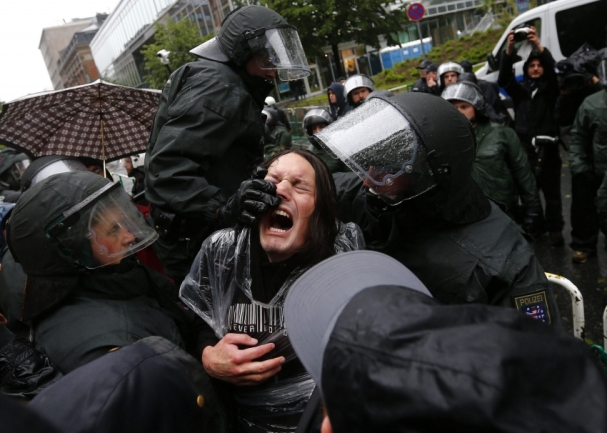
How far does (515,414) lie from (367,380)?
0.20m

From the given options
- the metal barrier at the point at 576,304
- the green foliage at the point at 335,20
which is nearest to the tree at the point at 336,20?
the green foliage at the point at 335,20

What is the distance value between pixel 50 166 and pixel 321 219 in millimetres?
2889

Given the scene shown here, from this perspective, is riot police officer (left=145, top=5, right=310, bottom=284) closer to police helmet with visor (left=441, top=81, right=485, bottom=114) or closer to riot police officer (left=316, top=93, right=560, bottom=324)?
riot police officer (left=316, top=93, right=560, bottom=324)

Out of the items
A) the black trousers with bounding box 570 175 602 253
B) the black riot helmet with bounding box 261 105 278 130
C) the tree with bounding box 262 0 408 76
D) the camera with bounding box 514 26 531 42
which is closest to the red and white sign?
the black riot helmet with bounding box 261 105 278 130

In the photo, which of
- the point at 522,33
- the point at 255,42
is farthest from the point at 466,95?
the point at 255,42

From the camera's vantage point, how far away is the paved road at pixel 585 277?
351 cm

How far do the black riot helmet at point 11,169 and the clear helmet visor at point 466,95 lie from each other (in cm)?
564

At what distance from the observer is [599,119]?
3.55m

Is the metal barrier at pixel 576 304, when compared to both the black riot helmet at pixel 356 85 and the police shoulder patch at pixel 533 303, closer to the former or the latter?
the police shoulder patch at pixel 533 303

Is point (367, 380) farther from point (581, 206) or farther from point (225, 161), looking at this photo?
point (581, 206)

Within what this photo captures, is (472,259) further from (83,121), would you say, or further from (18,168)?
(18,168)

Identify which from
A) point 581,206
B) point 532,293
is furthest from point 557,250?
point 532,293

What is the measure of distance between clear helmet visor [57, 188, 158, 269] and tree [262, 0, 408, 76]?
14.9 metres

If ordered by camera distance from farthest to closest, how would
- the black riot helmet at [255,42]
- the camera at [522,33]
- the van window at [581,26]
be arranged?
the van window at [581,26] < the camera at [522,33] < the black riot helmet at [255,42]
